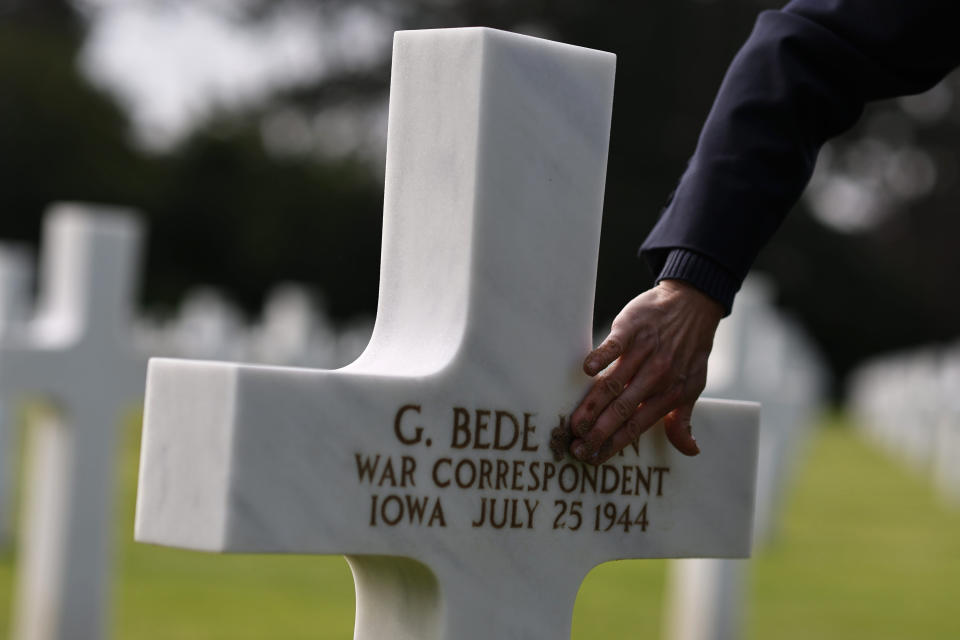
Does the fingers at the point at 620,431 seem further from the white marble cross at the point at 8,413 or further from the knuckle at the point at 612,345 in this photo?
the white marble cross at the point at 8,413

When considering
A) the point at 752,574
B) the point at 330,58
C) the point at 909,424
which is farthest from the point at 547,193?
the point at 330,58

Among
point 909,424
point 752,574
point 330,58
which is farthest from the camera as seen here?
point 330,58

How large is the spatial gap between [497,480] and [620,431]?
0.16 m

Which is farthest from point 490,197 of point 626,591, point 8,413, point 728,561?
point 8,413

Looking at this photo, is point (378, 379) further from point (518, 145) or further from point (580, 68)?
point (580, 68)

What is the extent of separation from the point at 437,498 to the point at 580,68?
57 cm

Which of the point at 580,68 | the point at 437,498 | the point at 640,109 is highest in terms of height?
the point at 640,109

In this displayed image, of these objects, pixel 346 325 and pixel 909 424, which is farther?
pixel 346 325

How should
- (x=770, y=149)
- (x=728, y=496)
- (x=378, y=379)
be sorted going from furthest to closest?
(x=728, y=496) < (x=770, y=149) < (x=378, y=379)

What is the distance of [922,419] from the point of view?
18078mm

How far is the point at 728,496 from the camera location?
7.09 feet

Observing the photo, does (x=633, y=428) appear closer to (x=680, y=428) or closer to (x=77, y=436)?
(x=680, y=428)

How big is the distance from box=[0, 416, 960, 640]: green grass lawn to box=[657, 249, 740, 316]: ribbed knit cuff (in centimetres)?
416

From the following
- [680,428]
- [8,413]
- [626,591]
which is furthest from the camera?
[8,413]
